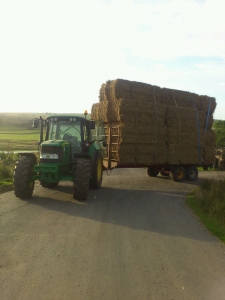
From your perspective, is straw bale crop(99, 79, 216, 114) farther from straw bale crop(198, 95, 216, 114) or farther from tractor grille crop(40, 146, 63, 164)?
tractor grille crop(40, 146, 63, 164)

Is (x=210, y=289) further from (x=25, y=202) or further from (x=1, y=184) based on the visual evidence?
(x=1, y=184)

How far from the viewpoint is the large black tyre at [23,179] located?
11109 millimetres

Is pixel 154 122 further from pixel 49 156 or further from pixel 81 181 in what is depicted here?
pixel 81 181

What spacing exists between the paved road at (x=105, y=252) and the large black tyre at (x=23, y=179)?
31cm

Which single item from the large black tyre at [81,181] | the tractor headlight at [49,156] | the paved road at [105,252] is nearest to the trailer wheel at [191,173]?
the paved road at [105,252]

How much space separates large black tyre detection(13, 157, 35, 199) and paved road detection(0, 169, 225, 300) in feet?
1.02

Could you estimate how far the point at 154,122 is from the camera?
51.7 feet

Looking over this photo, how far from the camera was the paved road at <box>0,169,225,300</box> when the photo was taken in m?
4.95

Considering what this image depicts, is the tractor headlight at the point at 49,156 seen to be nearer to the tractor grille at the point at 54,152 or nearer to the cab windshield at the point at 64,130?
the tractor grille at the point at 54,152

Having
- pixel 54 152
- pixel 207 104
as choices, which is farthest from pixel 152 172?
pixel 54 152

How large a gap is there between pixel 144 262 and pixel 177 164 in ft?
37.3

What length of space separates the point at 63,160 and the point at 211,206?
4640 millimetres

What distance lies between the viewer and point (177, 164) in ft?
56.0

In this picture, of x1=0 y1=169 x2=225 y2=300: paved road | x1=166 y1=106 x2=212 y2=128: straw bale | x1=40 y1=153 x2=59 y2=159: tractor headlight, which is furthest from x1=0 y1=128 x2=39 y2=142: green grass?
x1=0 y1=169 x2=225 y2=300: paved road
